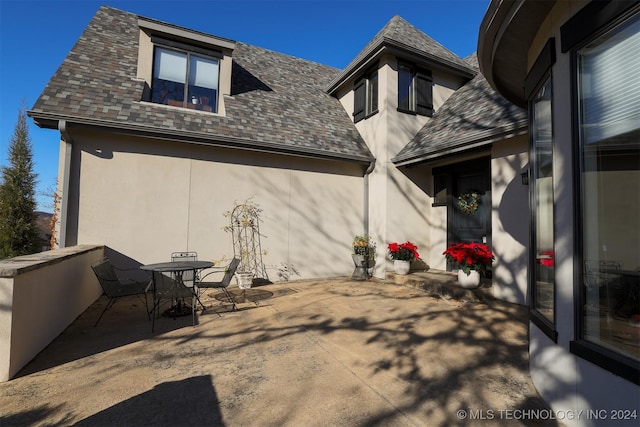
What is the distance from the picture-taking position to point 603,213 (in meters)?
2.16

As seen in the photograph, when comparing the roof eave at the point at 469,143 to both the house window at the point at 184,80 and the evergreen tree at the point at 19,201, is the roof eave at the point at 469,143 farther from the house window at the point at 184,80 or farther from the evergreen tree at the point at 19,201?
the evergreen tree at the point at 19,201

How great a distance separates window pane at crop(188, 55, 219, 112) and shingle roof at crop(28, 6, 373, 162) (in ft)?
1.51

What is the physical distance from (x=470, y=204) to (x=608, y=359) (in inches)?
225

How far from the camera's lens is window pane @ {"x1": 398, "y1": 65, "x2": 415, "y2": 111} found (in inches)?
327

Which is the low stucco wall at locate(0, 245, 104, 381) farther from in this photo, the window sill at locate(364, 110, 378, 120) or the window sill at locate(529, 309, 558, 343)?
the window sill at locate(364, 110, 378, 120)

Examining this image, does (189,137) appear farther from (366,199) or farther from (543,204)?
(543,204)

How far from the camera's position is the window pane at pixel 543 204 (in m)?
2.64

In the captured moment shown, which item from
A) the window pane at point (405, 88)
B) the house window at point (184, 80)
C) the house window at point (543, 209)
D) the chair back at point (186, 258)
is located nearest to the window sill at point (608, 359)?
the house window at point (543, 209)

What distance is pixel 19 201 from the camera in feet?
31.5

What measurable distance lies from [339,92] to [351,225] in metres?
4.98

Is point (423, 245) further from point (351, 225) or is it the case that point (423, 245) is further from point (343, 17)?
point (343, 17)

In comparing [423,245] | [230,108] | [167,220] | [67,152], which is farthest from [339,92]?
[67,152]

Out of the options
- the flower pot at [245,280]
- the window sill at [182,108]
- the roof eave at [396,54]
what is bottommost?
the flower pot at [245,280]

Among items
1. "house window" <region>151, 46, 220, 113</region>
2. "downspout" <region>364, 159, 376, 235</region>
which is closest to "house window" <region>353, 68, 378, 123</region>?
"downspout" <region>364, 159, 376, 235</region>
